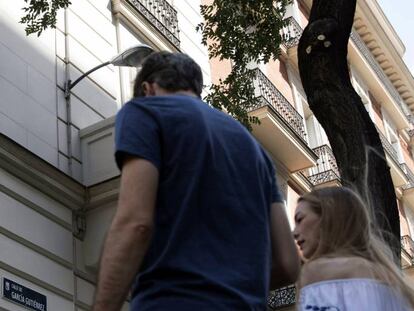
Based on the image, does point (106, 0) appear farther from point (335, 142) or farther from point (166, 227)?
point (166, 227)

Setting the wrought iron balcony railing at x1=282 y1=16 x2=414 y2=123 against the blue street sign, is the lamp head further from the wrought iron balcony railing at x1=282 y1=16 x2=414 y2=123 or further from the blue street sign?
the wrought iron balcony railing at x1=282 y1=16 x2=414 y2=123

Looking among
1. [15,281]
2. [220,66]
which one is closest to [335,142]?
[15,281]

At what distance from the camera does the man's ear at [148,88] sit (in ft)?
10.4

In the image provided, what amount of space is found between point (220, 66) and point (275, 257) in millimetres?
14823

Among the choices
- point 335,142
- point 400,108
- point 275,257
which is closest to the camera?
point 275,257

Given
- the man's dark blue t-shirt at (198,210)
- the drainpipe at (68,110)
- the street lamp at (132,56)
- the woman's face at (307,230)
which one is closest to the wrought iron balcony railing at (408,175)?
the drainpipe at (68,110)

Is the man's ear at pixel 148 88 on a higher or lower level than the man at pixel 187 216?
higher

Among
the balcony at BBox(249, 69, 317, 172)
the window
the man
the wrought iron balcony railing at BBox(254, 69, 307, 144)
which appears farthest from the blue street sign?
the window

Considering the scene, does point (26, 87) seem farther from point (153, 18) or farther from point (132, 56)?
point (153, 18)

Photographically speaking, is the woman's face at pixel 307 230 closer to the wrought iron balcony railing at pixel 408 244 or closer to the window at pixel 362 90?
the wrought iron balcony railing at pixel 408 244

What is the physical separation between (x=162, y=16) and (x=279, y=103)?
5486 mm

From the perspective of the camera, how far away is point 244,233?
9.35 ft

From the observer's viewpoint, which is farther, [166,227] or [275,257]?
[275,257]

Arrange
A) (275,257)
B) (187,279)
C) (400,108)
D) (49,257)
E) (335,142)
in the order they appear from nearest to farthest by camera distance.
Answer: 1. (187,279)
2. (275,257)
3. (335,142)
4. (49,257)
5. (400,108)
